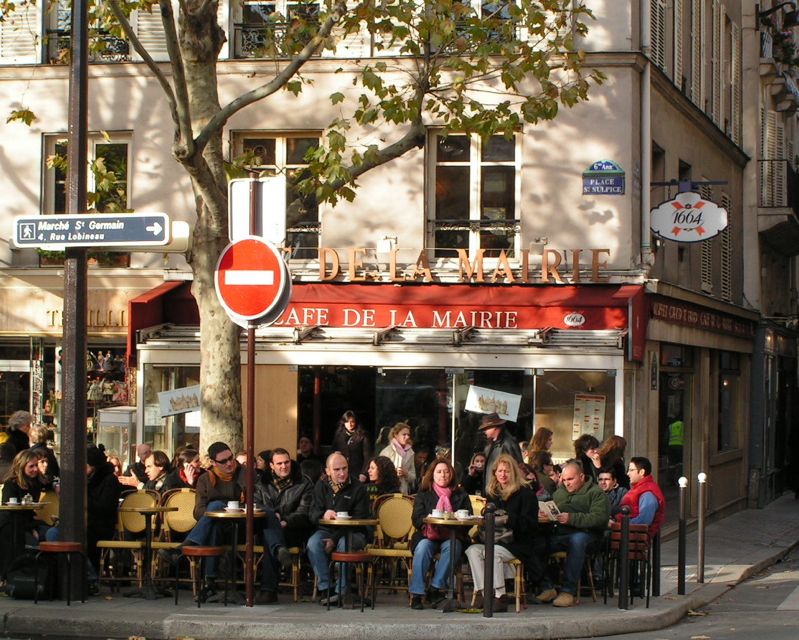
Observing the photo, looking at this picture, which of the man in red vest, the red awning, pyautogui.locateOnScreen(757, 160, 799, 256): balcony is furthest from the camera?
pyautogui.locateOnScreen(757, 160, 799, 256): balcony

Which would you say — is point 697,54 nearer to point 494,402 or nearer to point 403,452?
point 494,402

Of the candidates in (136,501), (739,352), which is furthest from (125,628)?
(739,352)

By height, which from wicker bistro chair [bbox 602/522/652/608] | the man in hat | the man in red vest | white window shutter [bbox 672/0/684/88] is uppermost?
white window shutter [bbox 672/0/684/88]

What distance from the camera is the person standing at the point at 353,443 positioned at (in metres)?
18.6

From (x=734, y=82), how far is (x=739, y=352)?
Answer: 527cm

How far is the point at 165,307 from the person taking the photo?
20.5 m

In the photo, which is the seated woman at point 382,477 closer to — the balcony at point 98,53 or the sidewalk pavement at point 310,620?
the sidewalk pavement at point 310,620

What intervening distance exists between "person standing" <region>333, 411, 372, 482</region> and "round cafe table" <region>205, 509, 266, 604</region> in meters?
5.66

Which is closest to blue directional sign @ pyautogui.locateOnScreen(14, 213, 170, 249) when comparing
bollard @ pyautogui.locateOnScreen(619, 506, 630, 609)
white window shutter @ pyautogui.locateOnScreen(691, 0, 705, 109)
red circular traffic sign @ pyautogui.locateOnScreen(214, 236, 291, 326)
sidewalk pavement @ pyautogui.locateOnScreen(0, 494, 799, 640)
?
red circular traffic sign @ pyautogui.locateOnScreen(214, 236, 291, 326)

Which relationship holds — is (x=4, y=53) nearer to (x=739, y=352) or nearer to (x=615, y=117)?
(x=615, y=117)

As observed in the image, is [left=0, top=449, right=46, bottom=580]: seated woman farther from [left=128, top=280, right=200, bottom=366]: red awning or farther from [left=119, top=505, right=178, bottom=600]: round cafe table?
[left=128, top=280, right=200, bottom=366]: red awning

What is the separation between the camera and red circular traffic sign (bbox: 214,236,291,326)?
1148cm

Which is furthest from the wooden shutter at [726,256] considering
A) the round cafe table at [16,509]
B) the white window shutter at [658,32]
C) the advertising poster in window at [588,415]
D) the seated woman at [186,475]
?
the round cafe table at [16,509]

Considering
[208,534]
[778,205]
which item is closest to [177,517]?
[208,534]
